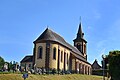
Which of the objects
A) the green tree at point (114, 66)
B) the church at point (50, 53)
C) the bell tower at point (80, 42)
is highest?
the bell tower at point (80, 42)

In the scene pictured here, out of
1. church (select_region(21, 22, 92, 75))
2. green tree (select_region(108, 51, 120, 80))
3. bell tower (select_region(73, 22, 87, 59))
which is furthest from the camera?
bell tower (select_region(73, 22, 87, 59))

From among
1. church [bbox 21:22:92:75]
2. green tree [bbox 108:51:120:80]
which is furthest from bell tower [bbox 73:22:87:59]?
green tree [bbox 108:51:120:80]

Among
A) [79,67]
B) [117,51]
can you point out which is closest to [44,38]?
[79,67]

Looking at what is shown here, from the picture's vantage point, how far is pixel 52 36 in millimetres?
68688

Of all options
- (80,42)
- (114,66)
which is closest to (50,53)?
(114,66)

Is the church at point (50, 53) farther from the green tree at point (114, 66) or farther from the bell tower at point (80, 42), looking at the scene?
the green tree at point (114, 66)

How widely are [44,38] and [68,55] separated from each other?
12682 mm

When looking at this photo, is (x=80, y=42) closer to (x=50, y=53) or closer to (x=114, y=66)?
(x=50, y=53)

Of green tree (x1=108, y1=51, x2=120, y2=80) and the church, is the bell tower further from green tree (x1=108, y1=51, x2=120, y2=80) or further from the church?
green tree (x1=108, y1=51, x2=120, y2=80)

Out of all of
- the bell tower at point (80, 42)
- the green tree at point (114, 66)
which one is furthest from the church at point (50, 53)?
the green tree at point (114, 66)

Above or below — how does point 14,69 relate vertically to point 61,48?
below

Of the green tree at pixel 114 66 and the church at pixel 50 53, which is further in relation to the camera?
the church at pixel 50 53

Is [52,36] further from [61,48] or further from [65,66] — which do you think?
[65,66]

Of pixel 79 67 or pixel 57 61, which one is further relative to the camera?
pixel 79 67
